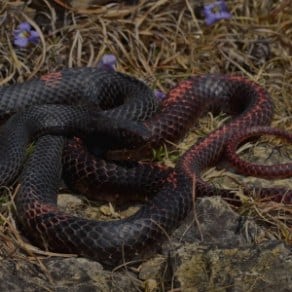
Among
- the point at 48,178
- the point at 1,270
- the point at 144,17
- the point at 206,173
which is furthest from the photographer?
the point at 144,17

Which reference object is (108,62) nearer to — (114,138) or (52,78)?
(52,78)

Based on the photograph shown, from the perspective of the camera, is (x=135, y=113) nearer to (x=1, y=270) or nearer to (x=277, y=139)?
(x=277, y=139)

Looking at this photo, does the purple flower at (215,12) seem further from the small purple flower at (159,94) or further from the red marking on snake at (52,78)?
the red marking on snake at (52,78)

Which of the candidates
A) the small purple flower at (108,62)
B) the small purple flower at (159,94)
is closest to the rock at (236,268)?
the small purple flower at (159,94)

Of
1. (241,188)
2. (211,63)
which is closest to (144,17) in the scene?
(211,63)

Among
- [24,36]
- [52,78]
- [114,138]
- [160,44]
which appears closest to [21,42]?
[24,36]

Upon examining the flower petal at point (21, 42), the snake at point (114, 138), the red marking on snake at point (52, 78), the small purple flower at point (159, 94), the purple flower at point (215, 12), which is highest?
the flower petal at point (21, 42)
